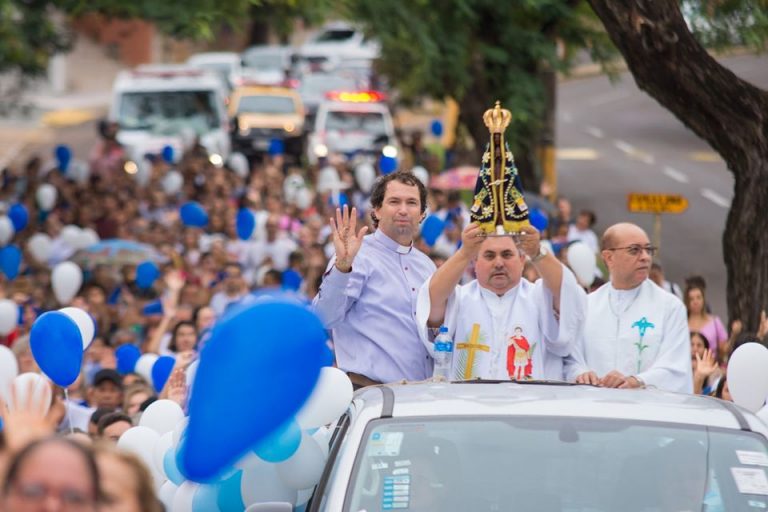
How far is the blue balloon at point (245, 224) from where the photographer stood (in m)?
18.1

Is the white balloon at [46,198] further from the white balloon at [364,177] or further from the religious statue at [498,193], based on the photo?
the religious statue at [498,193]

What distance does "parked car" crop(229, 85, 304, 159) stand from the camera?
102 feet

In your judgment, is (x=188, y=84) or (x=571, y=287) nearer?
(x=571, y=287)

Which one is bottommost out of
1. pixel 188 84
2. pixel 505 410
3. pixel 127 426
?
pixel 127 426

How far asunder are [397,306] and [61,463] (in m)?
4.16

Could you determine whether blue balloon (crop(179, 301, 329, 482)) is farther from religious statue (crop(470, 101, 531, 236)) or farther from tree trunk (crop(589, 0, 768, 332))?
tree trunk (crop(589, 0, 768, 332))

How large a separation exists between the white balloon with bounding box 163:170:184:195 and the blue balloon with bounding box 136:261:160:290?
6227mm

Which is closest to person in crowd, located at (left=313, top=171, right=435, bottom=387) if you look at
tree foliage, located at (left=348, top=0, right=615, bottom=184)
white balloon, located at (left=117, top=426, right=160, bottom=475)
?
white balloon, located at (left=117, top=426, right=160, bottom=475)

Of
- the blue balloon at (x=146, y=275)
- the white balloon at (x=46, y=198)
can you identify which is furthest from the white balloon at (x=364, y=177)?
the blue balloon at (x=146, y=275)

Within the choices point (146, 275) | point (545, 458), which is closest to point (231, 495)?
point (545, 458)

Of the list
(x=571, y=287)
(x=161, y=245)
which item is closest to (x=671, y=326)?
(x=571, y=287)

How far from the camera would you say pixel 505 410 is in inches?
225

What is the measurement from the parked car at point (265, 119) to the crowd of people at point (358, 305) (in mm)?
10854

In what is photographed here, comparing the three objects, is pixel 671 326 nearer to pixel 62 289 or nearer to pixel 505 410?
pixel 505 410
